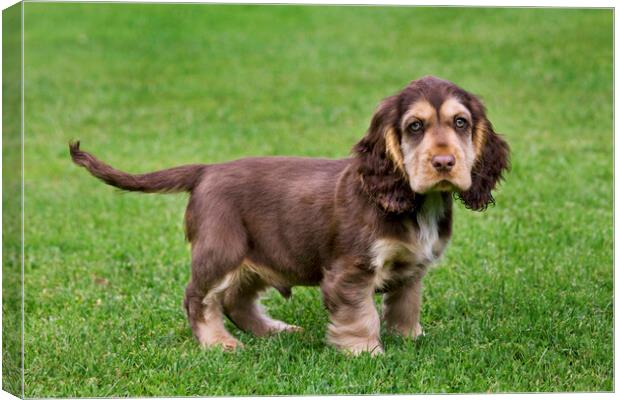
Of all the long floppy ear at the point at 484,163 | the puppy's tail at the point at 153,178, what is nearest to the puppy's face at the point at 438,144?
the long floppy ear at the point at 484,163

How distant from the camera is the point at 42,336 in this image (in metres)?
6.38

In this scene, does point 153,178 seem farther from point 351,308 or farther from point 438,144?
point 438,144

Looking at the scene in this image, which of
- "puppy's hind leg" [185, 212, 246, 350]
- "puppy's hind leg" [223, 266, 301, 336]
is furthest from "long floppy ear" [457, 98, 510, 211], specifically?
"puppy's hind leg" [223, 266, 301, 336]

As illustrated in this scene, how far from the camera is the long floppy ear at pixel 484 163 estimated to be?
552 centimetres

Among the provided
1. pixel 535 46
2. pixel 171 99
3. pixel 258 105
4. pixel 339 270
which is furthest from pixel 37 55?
pixel 339 270

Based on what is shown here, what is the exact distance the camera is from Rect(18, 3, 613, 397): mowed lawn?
579 centimetres

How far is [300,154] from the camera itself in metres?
11.6

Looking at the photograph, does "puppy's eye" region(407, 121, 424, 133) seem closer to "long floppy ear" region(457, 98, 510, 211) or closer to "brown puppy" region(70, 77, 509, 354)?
"brown puppy" region(70, 77, 509, 354)

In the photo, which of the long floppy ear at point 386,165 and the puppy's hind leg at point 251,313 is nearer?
the long floppy ear at point 386,165

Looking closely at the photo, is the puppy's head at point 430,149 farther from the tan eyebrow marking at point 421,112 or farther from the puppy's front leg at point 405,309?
the puppy's front leg at point 405,309

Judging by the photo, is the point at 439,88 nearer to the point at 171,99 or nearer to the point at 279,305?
the point at 279,305

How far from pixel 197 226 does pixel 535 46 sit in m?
9.12

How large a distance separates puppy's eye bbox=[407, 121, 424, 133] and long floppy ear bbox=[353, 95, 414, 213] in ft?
0.44

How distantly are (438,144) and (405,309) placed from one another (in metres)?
1.48
